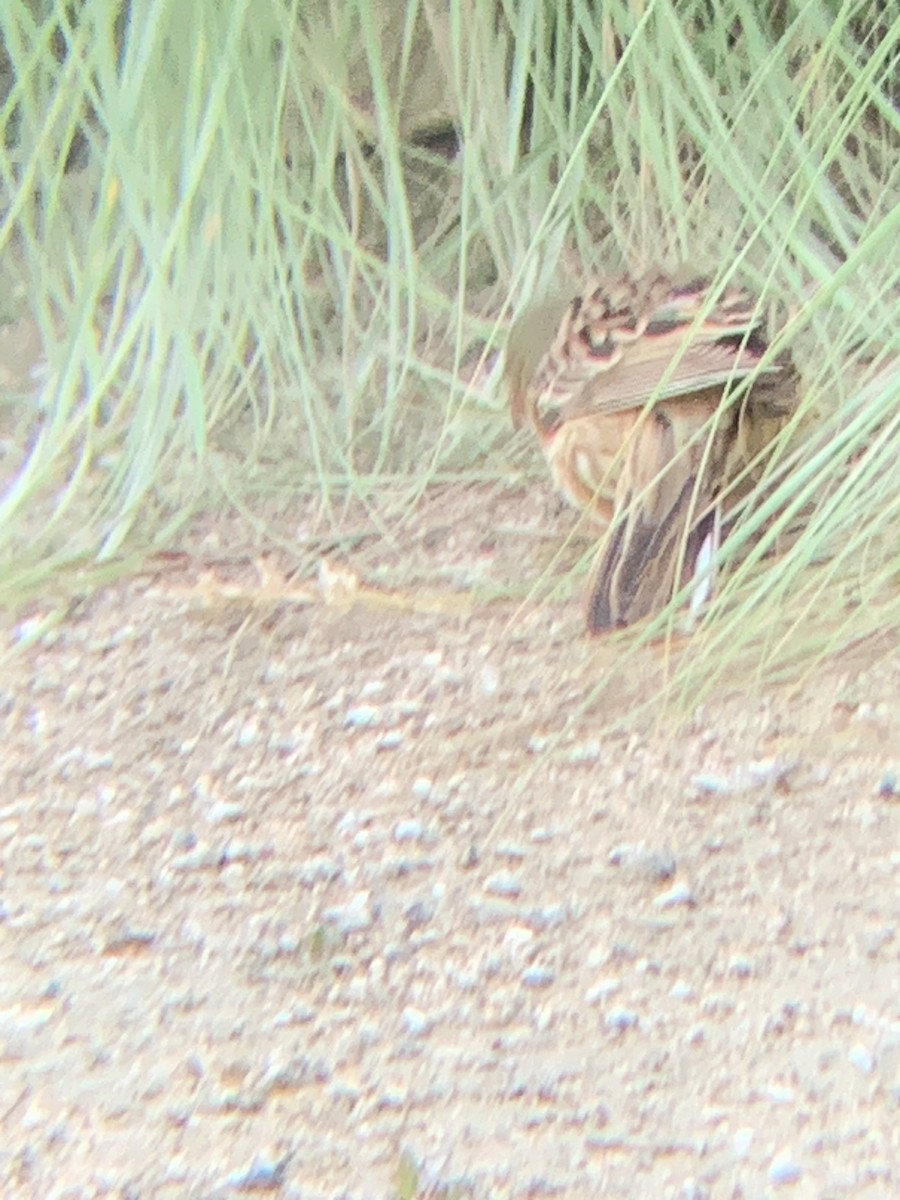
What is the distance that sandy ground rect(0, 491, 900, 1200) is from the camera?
126cm

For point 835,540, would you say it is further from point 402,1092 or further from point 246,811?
point 402,1092

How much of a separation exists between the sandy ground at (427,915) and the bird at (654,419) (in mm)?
129

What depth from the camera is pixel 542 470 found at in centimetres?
240

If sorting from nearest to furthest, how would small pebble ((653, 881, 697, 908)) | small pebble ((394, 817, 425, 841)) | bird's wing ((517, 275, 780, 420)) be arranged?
small pebble ((653, 881, 697, 908)) < small pebble ((394, 817, 425, 841)) < bird's wing ((517, 275, 780, 420))

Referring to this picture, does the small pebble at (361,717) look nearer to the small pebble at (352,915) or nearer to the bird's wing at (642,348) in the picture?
the small pebble at (352,915)

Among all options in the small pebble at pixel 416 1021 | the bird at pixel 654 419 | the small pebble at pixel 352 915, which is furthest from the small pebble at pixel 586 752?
the small pebble at pixel 416 1021

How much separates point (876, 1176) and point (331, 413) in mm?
1594

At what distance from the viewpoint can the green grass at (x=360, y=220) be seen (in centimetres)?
221

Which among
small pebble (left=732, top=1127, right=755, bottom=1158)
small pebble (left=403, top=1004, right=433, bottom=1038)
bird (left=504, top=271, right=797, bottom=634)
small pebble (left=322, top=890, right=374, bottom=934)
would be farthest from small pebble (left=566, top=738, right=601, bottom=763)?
small pebble (left=732, top=1127, right=755, bottom=1158)

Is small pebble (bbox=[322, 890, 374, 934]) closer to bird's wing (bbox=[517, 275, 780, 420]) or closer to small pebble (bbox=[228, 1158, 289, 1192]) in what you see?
small pebble (bbox=[228, 1158, 289, 1192])

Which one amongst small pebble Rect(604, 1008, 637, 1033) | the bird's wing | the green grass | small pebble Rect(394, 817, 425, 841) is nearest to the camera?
small pebble Rect(604, 1008, 637, 1033)

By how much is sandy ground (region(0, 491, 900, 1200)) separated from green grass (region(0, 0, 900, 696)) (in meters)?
0.30

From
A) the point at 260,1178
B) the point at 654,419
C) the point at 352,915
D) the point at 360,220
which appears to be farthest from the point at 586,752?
the point at 360,220

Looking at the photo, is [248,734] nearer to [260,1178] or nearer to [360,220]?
[260,1178]
